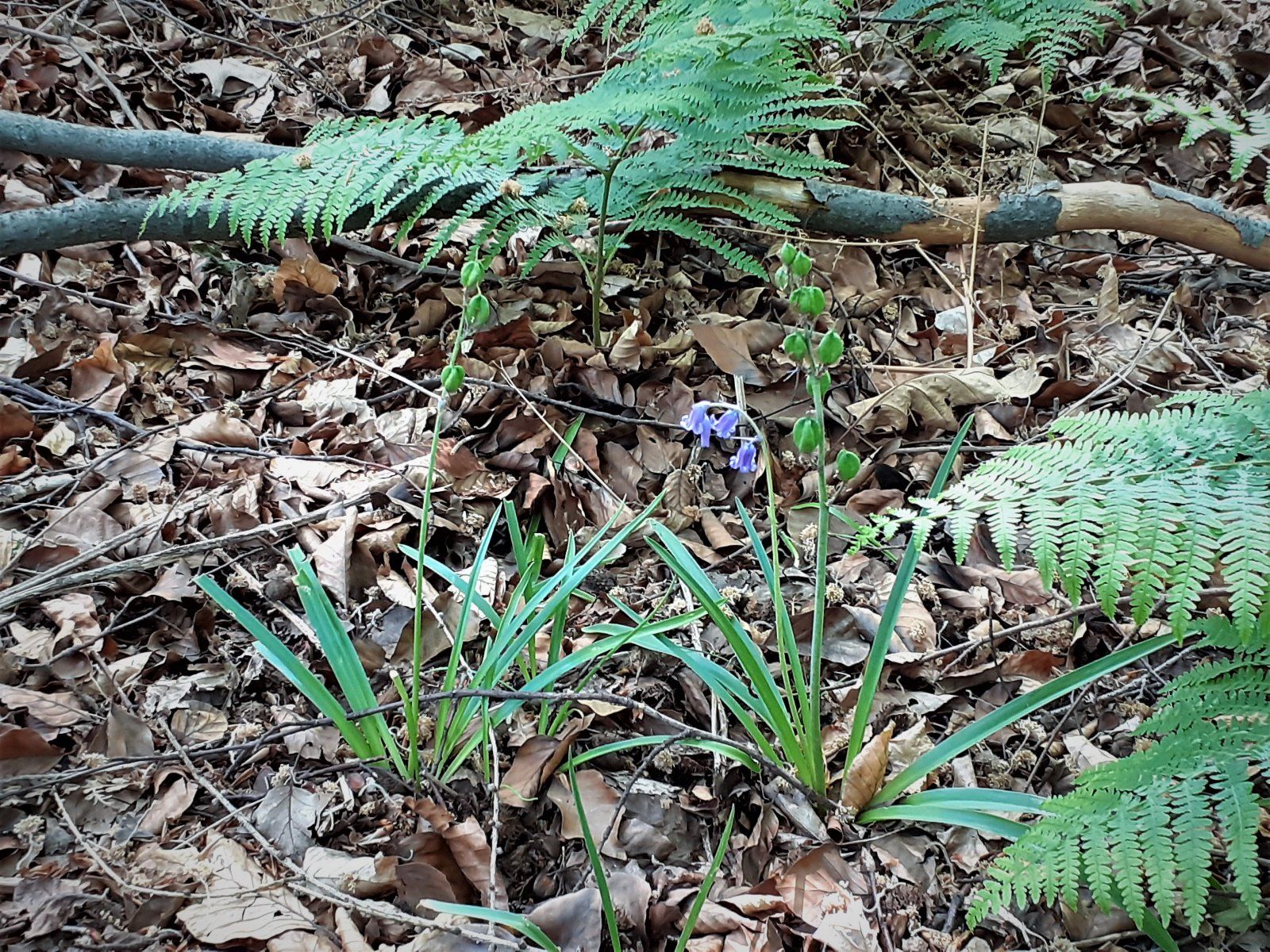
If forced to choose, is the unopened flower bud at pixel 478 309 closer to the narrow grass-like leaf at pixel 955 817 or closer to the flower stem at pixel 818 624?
the flower stem at pixel 818 624

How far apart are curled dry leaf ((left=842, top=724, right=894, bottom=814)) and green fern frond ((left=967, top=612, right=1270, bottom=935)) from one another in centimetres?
23

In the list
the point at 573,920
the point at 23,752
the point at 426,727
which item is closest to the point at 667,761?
the point at 573,920

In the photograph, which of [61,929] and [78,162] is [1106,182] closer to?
[61,929]

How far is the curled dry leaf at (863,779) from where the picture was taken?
148 centimetres

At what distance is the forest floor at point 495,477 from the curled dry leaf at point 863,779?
6 centimetres

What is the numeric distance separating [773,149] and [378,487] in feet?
4.56

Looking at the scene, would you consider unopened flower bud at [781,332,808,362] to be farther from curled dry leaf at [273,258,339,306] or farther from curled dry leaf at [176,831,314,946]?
curled dry leaf at [273,258,339,306]

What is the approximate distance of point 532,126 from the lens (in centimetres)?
211

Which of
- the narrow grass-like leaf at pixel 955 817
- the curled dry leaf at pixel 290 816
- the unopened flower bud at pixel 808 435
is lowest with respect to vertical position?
the curled dry leaf at pixel 290 816

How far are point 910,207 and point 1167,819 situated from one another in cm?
197

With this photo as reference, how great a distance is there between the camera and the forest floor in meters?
1.43

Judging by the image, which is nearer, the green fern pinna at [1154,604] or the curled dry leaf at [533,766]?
the green fern pinna at [1154,604]

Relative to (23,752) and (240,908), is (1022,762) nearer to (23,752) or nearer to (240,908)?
(240,908)

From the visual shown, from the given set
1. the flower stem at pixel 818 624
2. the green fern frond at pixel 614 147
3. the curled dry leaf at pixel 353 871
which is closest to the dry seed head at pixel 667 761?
the flower stem at pixel 818 624
